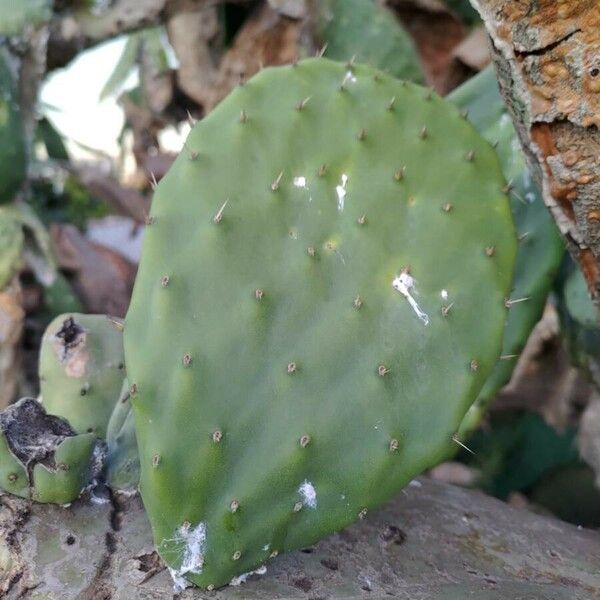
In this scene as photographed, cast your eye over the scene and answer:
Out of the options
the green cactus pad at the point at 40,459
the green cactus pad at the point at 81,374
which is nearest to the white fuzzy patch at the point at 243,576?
the green cactus pad at the point at 40,459

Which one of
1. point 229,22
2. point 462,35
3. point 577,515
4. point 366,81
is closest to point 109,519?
point 366,81

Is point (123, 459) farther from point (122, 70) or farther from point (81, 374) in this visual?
point (122, 70)

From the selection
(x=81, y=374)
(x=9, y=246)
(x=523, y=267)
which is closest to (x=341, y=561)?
(x=81, y=374)

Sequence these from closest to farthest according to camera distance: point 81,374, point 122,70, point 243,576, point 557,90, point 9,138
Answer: point 557,90
point 243,576
point 81,374
point 9,138
point 122,70

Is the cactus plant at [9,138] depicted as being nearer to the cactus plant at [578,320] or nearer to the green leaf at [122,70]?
the green leaf at [122,70]

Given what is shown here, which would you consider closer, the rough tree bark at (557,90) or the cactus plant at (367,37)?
the rough tree bark at (557,90)

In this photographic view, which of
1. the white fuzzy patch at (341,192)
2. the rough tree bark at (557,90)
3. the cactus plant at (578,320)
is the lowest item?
the cactus plant at (578,320)

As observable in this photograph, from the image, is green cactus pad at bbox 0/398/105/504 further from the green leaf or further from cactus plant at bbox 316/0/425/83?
the green leaf
